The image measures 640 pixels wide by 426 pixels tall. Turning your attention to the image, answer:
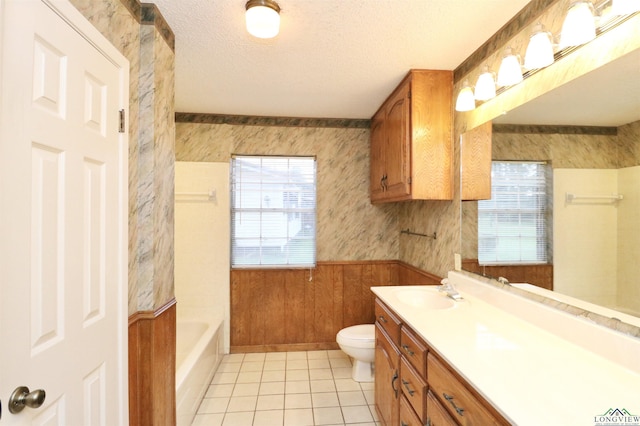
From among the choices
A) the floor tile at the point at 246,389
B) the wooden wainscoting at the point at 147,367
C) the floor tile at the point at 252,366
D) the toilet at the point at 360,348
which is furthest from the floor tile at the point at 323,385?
the wooden wainscoting at the point at 147,367

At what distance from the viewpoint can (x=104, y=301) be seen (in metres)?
1.19

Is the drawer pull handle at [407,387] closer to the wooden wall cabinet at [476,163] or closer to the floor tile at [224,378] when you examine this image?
the wooden wall cabinet at [476,163]

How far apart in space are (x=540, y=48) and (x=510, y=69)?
199mm

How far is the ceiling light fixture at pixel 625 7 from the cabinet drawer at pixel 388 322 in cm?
154

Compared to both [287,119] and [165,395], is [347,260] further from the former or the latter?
[165,395]

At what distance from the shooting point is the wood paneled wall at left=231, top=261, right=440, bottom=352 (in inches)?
121

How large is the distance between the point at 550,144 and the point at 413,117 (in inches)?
33.9

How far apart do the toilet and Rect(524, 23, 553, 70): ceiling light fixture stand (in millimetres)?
2049

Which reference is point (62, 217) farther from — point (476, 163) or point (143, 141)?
point (476, 163)

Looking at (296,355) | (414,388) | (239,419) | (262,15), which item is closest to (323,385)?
(296,355)

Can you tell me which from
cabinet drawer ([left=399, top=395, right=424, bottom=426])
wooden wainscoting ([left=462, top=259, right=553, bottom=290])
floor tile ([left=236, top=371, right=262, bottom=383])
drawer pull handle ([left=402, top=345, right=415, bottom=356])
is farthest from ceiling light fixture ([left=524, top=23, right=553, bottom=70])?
floor tile ([left=236, top=371, right=262, bottom=383])

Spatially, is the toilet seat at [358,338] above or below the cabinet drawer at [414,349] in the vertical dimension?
below

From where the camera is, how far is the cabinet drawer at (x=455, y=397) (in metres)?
0.91

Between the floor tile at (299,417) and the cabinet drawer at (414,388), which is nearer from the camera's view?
the cabinet drawer at (414,388)
